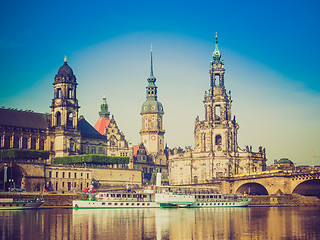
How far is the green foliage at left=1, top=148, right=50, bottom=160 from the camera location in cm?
12406

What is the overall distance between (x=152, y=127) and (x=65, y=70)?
52800mm

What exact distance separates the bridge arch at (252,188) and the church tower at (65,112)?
40211 millimetres

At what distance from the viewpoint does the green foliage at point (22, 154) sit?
407 ft

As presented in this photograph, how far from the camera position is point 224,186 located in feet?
437

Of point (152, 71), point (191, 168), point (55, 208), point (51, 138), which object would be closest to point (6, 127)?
point (51, 138)

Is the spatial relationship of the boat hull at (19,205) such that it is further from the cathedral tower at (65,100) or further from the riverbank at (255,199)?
the cathedral tower at (65,100)

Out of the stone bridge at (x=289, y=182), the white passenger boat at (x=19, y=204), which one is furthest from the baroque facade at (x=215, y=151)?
the white passenger boat at (x=19, y=204)

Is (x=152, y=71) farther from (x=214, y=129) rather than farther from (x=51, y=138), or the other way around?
(x=51, y=138)

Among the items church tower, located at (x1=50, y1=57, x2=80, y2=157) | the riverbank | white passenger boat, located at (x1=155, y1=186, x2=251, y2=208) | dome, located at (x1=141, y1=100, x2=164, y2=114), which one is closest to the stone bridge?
the riverbank

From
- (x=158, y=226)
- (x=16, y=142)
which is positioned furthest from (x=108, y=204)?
(x=16, y=142)

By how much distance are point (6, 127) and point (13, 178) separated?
17.4 meters

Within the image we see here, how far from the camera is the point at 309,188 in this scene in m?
122

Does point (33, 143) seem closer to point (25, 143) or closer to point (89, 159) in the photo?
point (25, 143)

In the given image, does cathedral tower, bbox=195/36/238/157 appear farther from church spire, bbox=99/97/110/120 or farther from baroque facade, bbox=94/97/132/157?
church spire, bbox=99/97/110/120
